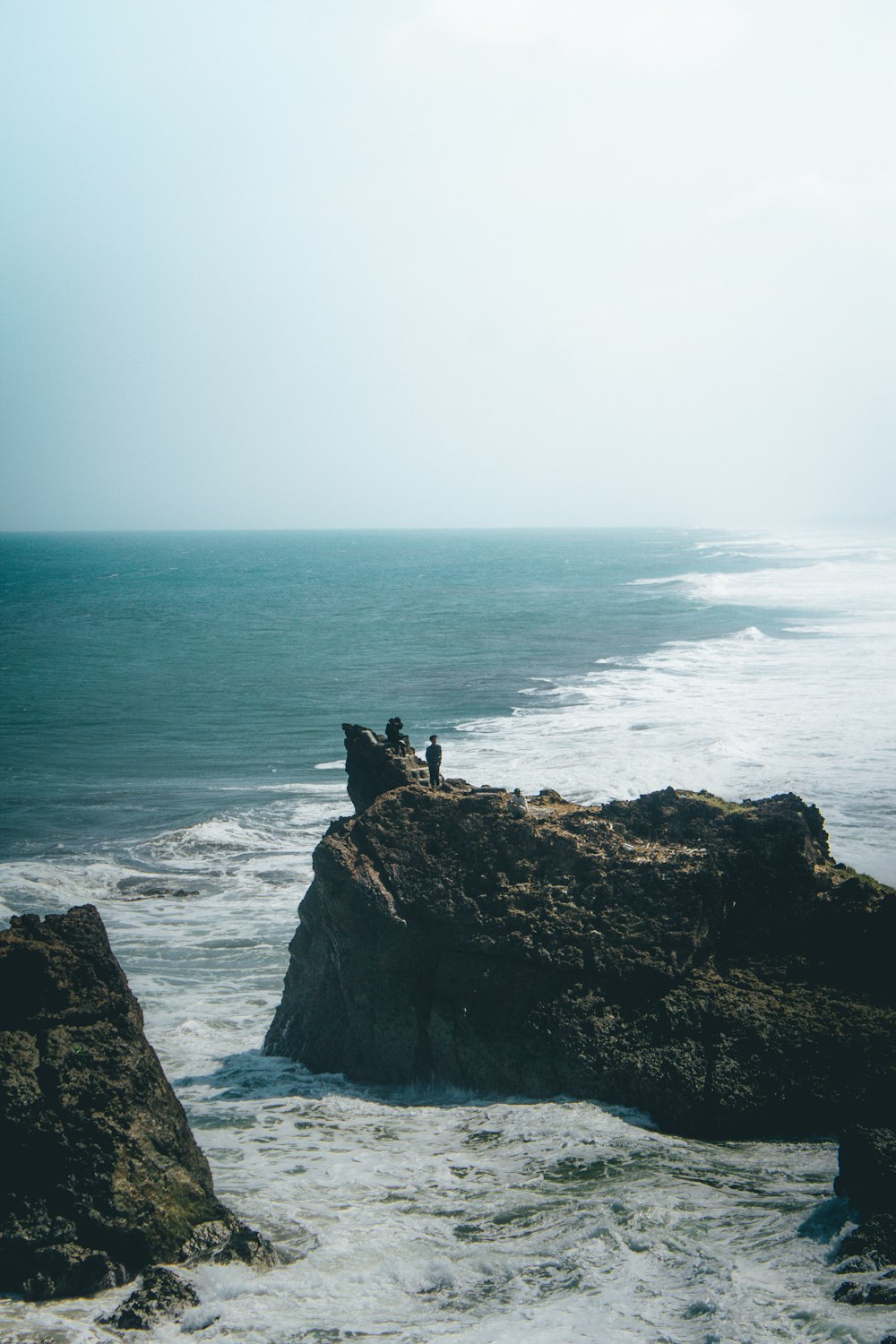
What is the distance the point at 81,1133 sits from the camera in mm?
7711

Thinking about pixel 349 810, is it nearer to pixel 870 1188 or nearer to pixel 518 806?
pixel 518 806

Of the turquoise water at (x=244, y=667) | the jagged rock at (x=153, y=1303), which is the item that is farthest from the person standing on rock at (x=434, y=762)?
the turquoise water at (x=244, y=667)

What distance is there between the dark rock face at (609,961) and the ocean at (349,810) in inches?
15.6

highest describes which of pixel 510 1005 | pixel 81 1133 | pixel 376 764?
pixel 376 764

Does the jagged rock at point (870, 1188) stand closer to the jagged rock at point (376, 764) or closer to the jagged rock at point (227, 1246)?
the jagged rock at point (227, 1246)

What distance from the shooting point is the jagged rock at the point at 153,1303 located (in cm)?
693

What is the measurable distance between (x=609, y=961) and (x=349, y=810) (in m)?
13.6

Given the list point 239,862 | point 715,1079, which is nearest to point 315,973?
point 715,1079

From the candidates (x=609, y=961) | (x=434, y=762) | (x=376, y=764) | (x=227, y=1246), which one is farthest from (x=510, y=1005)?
(x=376, y=764)

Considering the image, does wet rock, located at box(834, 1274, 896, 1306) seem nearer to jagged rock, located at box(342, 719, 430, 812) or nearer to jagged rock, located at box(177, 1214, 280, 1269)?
jagged rock, located at box(177, 1214, 280, 1269)

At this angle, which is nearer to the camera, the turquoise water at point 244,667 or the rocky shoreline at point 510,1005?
the rocky shoreline at point 510,1005

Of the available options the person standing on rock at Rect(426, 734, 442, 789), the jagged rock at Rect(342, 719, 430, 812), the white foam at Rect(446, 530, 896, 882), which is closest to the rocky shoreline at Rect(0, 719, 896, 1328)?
the person standing on rock at Rect(426, 734, 442, 789)

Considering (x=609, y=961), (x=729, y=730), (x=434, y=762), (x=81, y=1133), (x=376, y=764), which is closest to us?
(x=81, y=1133)

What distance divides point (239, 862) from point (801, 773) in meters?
13.1
